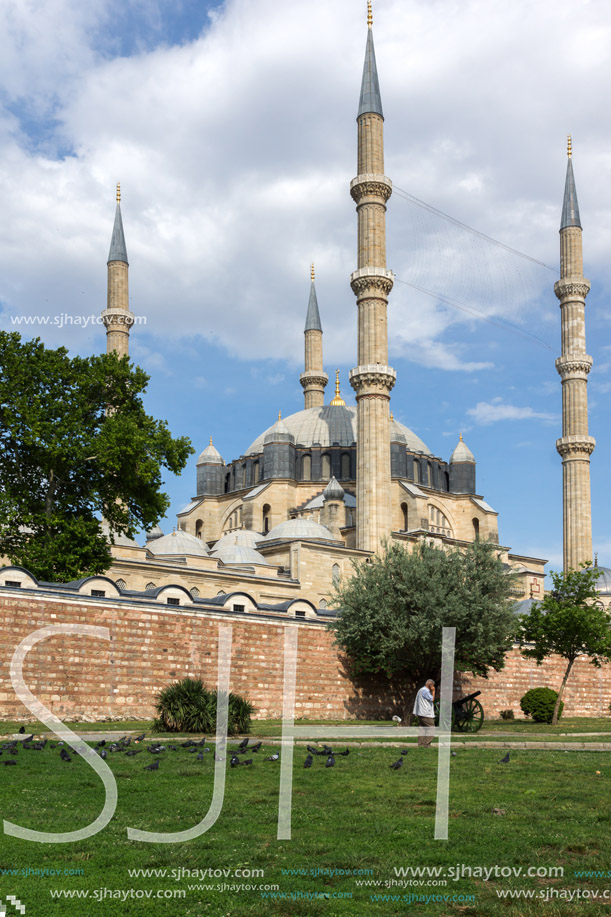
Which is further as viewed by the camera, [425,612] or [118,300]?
[118,300]

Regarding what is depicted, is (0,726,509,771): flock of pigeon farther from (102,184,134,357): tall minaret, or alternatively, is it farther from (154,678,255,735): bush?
(102,184,134,357): tall minaret

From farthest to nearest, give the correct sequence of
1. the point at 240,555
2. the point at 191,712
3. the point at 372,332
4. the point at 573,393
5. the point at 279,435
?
the point at 279,435, the point at 573,393, the point at 240,555, the point at 372,332, the point at 191,712

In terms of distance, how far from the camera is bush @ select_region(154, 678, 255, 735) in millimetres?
15156

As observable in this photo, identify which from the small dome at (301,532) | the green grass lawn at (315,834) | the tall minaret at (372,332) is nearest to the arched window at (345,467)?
the small dome at (301,532)

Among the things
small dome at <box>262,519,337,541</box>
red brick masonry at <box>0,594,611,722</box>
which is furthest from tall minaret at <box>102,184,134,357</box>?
red brick masonry at <box>0,594,611,722</box>

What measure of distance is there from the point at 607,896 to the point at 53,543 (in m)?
20.2

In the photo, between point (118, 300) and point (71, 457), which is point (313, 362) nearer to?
point (118, 300)

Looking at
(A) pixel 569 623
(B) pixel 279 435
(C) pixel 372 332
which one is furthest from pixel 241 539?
(A) pixel 569 623

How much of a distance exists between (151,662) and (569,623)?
36.6 feet

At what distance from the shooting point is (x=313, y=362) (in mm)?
64688

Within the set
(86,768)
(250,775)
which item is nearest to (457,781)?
(250,775)

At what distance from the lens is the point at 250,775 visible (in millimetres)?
9602

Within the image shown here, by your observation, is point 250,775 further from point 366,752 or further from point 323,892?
point 323,892

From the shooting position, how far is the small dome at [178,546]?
1698 inches
